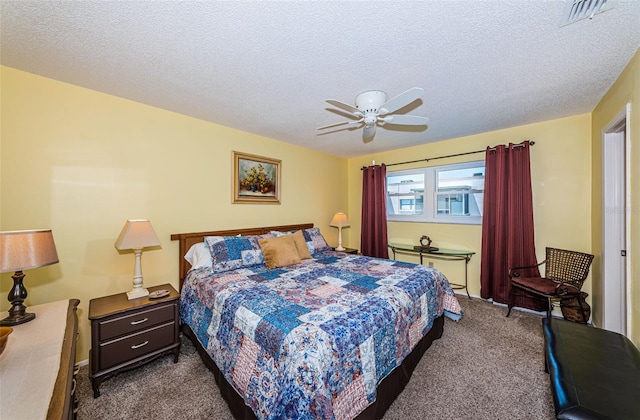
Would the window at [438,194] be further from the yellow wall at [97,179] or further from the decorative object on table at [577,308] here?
the yellow wall at [97,179]

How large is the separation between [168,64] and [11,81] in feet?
4.22

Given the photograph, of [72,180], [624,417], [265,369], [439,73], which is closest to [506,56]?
[439,73]

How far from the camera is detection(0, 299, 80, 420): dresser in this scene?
774 millimetres

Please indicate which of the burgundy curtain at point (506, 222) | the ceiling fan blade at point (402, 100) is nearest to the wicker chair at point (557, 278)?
the burgundy curtain at point (506, 222)

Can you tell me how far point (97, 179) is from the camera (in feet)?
7.57

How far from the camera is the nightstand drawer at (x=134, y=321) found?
6.18 ft

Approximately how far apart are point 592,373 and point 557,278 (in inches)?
88.8

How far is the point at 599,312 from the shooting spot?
2648mm

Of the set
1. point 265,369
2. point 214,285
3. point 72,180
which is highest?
point 72,180

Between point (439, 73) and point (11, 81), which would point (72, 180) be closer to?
point (11, 81)

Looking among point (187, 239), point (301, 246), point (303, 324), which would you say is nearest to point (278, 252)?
point (301, 246)

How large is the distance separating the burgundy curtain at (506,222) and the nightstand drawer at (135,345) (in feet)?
13.0

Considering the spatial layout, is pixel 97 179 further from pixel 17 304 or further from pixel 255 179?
pixel 255 179

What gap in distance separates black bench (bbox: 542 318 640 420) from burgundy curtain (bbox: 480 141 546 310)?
5.42 feet
